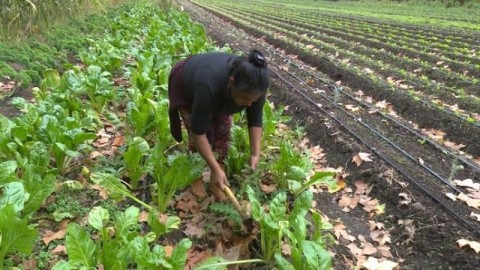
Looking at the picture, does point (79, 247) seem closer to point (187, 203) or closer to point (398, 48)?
point (187, 203)

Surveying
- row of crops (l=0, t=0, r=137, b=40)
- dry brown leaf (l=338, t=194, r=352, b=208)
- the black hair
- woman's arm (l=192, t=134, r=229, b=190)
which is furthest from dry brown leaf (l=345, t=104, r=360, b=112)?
row of crops (l=0, t=0, r=137, b=40)

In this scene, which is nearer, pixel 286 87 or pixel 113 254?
pixel 113 254

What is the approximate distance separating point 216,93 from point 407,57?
8.80 m

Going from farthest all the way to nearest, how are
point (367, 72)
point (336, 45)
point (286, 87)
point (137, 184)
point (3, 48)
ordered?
point (336, 45) < point (367, 72) < point (286, 87) < point (3, 48) < point (137, 184)

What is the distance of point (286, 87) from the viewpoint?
8.06 meters

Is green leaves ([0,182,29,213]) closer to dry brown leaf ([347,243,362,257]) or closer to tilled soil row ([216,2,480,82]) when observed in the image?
dry brown leaf ([347,243,362,257])

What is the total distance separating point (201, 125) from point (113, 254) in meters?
1.00

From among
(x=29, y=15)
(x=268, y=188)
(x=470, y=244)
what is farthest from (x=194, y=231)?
(x=29, y=15)

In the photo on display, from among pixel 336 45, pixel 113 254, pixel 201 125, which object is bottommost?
pixel 336 45

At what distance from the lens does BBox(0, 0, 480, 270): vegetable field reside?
2965mm

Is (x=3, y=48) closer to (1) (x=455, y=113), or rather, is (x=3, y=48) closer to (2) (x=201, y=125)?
(2) (x=201, y=125)

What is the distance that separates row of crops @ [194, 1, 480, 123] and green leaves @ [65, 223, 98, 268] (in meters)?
5.28

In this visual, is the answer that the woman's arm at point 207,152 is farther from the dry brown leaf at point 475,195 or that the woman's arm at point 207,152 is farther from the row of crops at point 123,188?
the dry brown leaf at point 475,195

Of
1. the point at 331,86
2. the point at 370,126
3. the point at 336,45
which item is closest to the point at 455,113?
the point at 370,126
